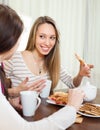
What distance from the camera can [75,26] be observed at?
334 centimetres

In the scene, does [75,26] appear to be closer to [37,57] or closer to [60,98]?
[37,57]

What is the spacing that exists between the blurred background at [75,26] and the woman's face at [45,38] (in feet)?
3.92

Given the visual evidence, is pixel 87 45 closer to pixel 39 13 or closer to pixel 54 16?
pixel 54 16

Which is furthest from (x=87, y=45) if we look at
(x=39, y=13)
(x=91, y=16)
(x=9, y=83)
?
(x=9, y=83)

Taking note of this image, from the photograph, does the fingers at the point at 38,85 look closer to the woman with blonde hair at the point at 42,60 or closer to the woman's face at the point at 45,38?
the woman with blonde hair at the point at 42,60

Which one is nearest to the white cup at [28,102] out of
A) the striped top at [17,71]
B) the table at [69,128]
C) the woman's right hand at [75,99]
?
the table at [69,128]

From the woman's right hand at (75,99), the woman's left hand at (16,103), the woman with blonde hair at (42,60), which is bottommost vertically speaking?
the woman's left hand at (16,103)

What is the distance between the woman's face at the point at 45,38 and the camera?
5.78 ft

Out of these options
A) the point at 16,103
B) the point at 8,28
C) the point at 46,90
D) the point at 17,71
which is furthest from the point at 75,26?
the point at 8,28

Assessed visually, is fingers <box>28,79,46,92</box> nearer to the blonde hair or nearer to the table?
the table

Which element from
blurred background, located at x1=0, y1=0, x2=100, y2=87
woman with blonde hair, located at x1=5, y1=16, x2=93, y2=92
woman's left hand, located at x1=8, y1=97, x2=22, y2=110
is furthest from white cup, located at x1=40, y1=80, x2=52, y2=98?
blurred background, located at x1=0, y1=0, x2=100, y2=87

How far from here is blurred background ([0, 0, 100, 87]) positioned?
3.10 meters

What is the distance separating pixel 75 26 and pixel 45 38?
1.62 meters

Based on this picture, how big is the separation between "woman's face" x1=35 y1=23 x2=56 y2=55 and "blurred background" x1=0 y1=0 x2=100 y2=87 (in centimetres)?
119
